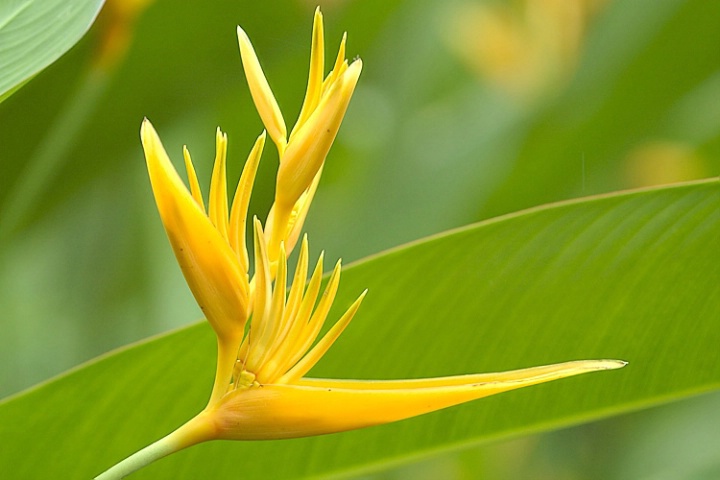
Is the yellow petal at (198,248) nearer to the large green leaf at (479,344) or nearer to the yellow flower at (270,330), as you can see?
the yellow flower at (270,330)

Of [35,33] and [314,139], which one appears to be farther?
[35,33]

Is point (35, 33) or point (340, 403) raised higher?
point (35, 33)

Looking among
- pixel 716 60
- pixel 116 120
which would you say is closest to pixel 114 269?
pixel 116 120

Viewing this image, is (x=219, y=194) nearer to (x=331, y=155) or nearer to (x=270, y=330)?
(x=270, y=330)

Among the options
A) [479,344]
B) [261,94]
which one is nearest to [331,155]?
[479,344]

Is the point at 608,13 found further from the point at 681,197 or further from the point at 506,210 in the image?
the point at 681,197

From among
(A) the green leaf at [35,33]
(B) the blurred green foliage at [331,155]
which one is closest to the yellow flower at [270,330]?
(A) the green leaf at [35,33]

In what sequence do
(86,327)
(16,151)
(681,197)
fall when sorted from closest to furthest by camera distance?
1. (681,197)
2. (16,151)
3. (86,327)
